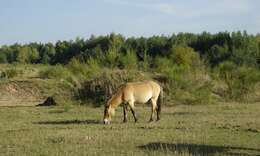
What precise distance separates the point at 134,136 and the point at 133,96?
5.72m

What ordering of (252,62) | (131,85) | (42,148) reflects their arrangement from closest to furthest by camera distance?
1. (42,148)
2. (131,85)
3. (252,62)

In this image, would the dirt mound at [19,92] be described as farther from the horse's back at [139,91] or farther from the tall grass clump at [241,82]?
the horse's back at [139,91]

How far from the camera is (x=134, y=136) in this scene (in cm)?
1612

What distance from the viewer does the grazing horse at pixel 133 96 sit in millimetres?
21250

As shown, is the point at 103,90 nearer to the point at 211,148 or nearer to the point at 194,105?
the point at 194,105

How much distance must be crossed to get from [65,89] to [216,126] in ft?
68.5

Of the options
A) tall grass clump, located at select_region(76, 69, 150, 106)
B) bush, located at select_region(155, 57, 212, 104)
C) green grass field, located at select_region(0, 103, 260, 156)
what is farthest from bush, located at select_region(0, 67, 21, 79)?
green grass field, located at select_region(0, 103, 260, 156)

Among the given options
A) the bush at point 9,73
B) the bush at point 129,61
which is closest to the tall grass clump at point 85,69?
the bush at point 129,61

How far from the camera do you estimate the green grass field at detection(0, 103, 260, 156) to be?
44.2 feet

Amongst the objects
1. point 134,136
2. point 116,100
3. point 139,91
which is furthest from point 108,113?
point 134,136

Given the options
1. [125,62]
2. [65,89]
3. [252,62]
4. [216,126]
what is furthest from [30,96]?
[216,126]

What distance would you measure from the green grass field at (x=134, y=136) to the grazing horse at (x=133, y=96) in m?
0.66

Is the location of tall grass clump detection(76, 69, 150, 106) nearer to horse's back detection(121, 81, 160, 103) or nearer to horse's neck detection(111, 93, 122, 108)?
horse's back detection(121, 81, 160, 103)

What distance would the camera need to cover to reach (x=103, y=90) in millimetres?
35906
